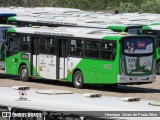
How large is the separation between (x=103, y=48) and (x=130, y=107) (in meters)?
16.4

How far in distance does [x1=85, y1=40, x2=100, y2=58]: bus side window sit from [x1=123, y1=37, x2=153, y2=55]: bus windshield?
45.9 inches

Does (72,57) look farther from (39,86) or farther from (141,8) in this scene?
(141,8)

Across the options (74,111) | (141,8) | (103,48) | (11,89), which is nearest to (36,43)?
(103,48)

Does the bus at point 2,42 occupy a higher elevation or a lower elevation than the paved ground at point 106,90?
higher

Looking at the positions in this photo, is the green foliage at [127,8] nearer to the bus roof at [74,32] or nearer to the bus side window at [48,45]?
the bus roof at [74,32]

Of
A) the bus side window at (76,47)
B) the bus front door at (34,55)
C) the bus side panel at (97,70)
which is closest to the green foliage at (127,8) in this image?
the bus front door at (34,55)

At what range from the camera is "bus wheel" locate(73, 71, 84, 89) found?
28.4 meters

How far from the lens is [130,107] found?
11102 mm

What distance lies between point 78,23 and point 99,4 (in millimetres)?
32320

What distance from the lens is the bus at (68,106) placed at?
11.0m

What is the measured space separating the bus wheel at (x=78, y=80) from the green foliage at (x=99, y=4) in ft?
96.6

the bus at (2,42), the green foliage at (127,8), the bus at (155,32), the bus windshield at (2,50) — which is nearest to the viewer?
the bus at (2,42)

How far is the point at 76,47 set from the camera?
28703 millimetres

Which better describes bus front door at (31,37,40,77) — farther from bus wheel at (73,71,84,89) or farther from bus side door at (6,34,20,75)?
bus wheel at (73,71,84,89)
